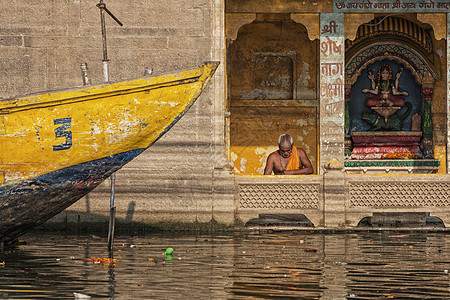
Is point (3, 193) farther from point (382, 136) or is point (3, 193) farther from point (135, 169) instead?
point (382, 136)

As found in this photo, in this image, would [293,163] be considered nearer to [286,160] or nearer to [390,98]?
[286,160]

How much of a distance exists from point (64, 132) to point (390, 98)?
980 centimetres

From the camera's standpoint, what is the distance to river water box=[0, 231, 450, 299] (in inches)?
325

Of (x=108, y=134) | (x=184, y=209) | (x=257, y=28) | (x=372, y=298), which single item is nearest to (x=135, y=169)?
(x=184, y=209)

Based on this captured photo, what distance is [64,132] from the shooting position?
10.6 meters

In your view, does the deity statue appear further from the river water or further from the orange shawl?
the river water

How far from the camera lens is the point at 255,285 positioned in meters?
8.62

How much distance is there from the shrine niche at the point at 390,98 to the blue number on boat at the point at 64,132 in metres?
8.73

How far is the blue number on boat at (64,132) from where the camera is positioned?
414 inches

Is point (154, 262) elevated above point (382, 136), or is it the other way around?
point (382, 136)

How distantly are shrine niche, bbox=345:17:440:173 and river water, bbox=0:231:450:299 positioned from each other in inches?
194

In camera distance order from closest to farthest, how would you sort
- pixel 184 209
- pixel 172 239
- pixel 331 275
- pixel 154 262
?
pixel 331 275
pixel 154 262
pixel 172 239
pixel 184 209

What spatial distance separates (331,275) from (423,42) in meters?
9.83

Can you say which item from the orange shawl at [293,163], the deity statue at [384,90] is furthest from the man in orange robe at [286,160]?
the deity statue at [384,90]
